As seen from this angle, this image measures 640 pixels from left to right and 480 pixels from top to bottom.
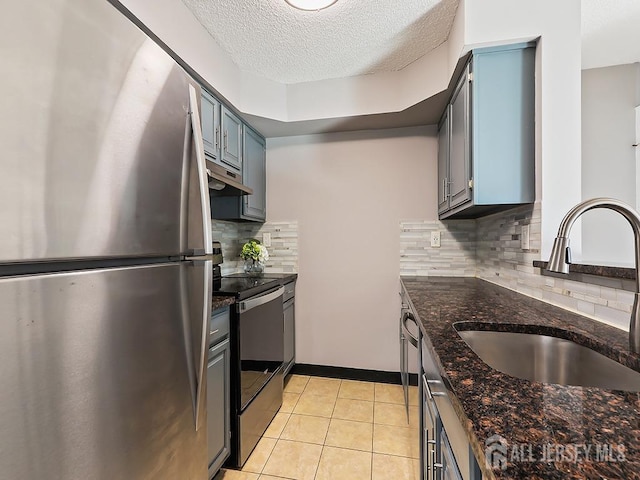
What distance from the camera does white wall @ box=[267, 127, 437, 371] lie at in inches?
100

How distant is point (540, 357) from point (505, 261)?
99 centimetres

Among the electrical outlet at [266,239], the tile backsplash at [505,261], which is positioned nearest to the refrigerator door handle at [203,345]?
the tile backsplash at [505,261]

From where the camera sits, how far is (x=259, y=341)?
179 cm

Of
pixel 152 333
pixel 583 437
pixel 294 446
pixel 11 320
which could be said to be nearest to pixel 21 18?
pixel 11 320

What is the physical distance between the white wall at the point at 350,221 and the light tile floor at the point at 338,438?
378mm

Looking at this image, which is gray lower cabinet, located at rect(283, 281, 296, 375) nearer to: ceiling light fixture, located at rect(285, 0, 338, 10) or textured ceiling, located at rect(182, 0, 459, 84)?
textured ceiling, located at rect(182, 0, 459, 84)

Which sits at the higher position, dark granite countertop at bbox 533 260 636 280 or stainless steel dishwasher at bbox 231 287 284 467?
dark granite countertop at bbox 533 260 636 280

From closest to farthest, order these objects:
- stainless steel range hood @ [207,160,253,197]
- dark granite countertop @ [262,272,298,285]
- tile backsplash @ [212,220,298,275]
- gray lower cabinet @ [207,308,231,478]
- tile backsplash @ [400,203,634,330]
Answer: tile backsplash @ [400,203,634,330]
gray lower cabinet @ [207,308,231,478]
stainless steel range hood @ [207,160,253,197]
dark granite countertop @ [262,272,298,285]
tile backsplash @ [212,220,298,275]

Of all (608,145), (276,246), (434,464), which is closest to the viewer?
(434,464)

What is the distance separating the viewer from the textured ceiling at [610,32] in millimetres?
1492

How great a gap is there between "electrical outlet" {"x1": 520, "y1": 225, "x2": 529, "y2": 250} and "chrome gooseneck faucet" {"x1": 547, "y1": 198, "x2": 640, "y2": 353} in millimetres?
844

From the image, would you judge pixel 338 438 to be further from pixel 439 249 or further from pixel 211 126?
pixel 211 126

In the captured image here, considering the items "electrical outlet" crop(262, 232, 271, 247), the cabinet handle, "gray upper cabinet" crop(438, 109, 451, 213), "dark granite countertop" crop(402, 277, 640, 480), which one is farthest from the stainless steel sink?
"electrical outlet" crop(262, 232, 271, 247)

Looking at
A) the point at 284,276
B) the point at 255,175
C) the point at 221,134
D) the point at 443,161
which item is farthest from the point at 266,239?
the point at 443,161
